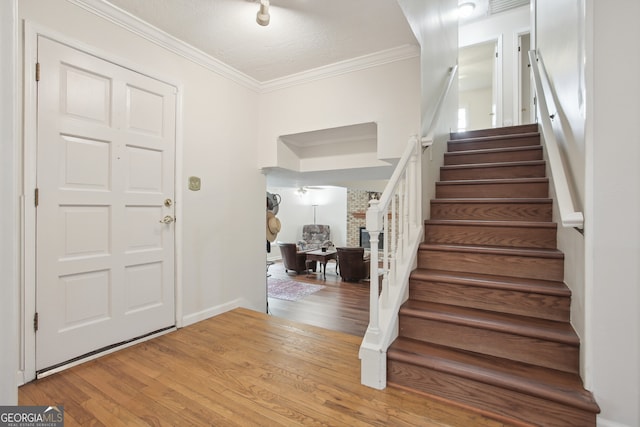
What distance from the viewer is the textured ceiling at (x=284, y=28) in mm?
2098

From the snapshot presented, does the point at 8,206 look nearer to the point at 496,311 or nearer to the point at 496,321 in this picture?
the point at 496,321

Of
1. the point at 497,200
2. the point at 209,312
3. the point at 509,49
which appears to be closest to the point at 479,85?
the point at 509,49

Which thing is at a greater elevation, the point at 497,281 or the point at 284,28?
the point at 284,28

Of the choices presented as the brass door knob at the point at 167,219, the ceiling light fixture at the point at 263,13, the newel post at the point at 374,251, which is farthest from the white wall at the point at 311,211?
the newel post at the point at 374,251

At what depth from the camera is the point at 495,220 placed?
2.50 m

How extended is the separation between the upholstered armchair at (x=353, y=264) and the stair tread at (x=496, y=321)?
475cm

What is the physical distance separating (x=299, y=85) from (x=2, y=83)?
2993mm


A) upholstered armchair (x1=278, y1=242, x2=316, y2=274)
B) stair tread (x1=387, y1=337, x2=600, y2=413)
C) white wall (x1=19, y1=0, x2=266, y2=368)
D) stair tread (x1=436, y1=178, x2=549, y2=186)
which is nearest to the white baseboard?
white wall (x1=19, y1=0, x2=266, y2=368)

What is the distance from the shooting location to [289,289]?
635 cm

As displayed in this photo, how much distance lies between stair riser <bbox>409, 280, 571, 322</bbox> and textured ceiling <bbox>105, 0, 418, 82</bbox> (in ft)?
6.36

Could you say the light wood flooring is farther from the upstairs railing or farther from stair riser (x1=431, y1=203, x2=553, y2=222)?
stair riser (x1=431, y1=203, x2=553, y2=222)

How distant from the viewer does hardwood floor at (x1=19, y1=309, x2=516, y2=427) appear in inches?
59.0

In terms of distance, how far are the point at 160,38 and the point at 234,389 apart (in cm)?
261

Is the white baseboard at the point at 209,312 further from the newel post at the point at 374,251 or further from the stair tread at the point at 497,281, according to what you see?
the stair tread at the point at 497,281
